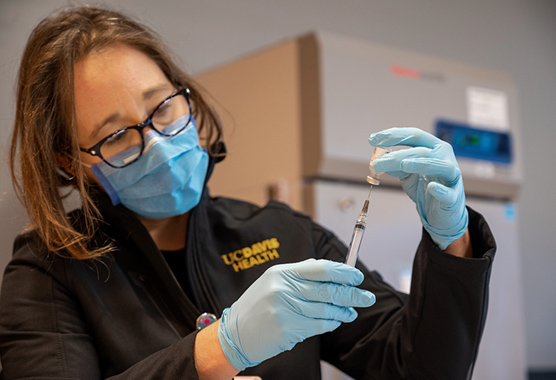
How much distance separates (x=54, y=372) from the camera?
33.7 inches

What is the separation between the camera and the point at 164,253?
109 centimetres

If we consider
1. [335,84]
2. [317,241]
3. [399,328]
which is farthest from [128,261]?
[335,84]

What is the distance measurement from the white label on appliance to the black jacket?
101 centimetres

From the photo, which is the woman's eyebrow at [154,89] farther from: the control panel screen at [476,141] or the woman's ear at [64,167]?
the control panel screen at [476,141]

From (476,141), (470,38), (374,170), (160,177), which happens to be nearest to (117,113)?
(160,177)

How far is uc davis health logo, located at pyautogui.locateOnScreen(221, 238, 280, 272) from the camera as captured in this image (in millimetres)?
1072

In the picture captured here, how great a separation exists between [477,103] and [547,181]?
1233 millimetres

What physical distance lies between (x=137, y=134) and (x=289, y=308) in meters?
0.44

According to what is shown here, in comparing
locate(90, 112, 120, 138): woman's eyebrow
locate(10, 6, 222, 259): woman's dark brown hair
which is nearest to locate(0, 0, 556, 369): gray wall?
locate(10, 6, 222, 259): woman's dark brown hair

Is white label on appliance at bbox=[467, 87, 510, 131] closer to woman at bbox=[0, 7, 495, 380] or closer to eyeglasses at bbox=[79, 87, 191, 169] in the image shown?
woman at bbox=[0, 7, 495, 380]

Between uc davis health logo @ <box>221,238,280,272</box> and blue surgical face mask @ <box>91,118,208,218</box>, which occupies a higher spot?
blue surgical face mask @ <box>91,118,208,218</box>

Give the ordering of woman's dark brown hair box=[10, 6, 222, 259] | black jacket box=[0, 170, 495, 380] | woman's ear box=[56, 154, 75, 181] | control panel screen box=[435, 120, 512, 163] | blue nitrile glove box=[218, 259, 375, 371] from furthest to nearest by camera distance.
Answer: control panel screen box=[435, 120, 512, 163] < woman's ear box=[56, 154, 75, 181] < woman's dark brown hair box=[10, 6, 222, 259] < black jacket box=[0, 170, 495, 380] < blue nitrile glove box=[218, 259, 375, 371]

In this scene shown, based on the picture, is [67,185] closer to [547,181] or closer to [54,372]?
[54,372]

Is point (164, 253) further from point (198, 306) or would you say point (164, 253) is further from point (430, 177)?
point (430, 177)
